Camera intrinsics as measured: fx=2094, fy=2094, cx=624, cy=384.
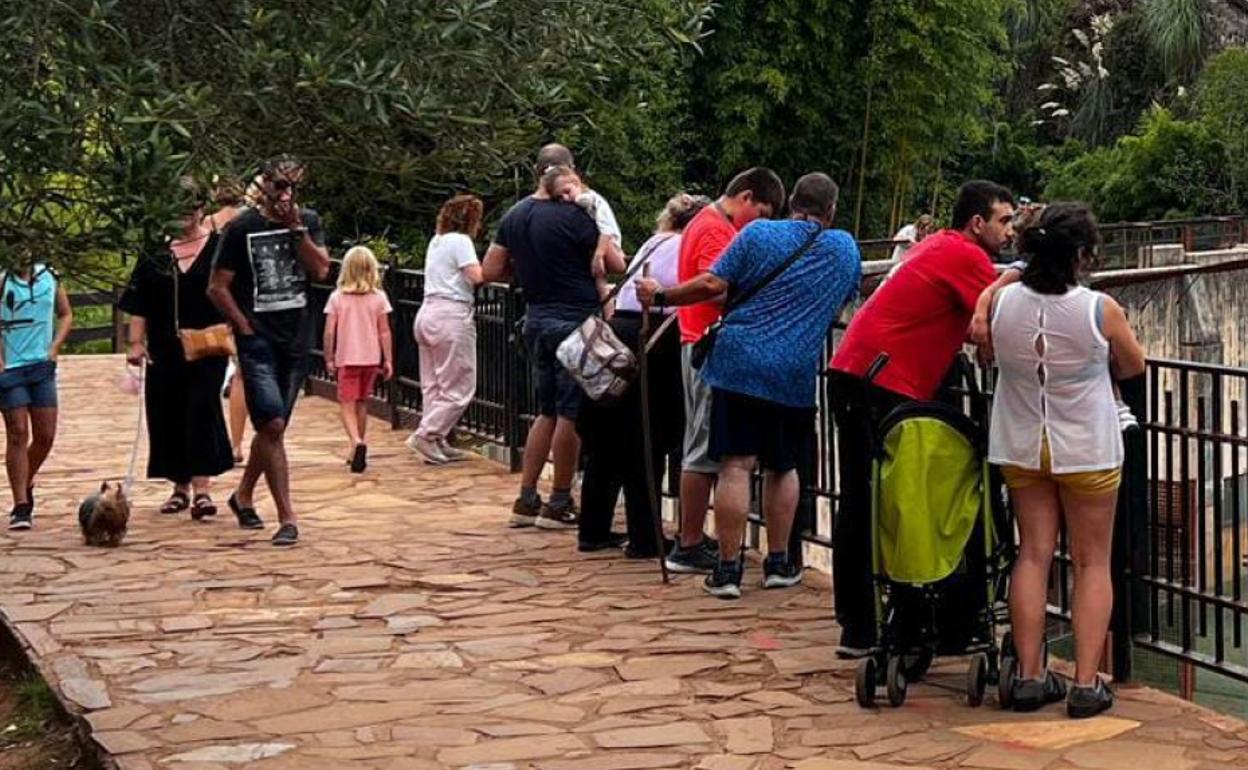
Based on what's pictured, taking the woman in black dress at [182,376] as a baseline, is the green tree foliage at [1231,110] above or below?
above

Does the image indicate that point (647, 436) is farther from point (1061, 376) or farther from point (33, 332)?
point (33, 332)

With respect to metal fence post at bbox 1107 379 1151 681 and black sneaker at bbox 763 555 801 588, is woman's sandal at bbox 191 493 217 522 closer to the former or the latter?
black sneaker at bbox 763 555 801 588

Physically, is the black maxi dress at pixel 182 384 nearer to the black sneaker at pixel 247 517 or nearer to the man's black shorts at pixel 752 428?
the black sneaker at pixel 247 517

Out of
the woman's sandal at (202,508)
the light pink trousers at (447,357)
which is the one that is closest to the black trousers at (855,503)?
the woman's sandal at (202,508)

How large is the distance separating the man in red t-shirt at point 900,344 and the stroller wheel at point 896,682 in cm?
56

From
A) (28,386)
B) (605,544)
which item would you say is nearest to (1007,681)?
(605,544)

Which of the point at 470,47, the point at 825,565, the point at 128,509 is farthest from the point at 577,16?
the point at 825,565

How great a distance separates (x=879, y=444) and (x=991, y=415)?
0.40 m

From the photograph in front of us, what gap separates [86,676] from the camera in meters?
8.02

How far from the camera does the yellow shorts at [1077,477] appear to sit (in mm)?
6762

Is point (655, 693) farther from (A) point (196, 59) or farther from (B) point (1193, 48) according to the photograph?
(B) point (1193, 48)

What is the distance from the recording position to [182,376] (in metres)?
11.5

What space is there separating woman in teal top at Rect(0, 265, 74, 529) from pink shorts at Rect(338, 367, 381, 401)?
288 centimetres

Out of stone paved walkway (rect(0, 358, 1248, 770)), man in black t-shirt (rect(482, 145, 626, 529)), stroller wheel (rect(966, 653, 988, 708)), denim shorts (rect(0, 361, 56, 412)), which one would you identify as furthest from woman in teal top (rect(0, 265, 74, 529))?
stroller wheel (rect(966, 653, 988, 708))
